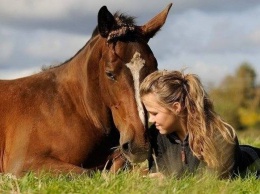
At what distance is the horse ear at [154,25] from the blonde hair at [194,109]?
97 cm

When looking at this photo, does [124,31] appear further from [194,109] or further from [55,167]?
[55,167]

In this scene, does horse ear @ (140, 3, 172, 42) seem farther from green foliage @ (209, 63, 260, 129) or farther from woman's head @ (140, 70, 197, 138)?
green foliage @ (209, 63, 260, 129)

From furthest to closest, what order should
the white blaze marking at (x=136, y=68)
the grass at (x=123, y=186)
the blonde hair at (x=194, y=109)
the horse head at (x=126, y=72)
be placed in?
the white blaze marking at (x=136, y=68)
the horse head at (x=126, y=72)
the blonde hair at (x=194, y=109)
the grass at (x=123, y=186)

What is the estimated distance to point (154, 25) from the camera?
24.8 ft

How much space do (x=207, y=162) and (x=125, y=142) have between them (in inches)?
33.4

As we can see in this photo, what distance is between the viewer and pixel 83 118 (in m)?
7.55

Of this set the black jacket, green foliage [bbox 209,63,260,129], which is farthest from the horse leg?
green foliage [bbox 209,63,260,129]

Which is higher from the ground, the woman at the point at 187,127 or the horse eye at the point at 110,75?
the horse eye at the point at 110,75

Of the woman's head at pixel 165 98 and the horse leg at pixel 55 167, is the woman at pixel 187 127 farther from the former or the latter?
the horse leg at pixel 55 167

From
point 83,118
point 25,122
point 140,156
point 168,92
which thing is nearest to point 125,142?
point 140,156

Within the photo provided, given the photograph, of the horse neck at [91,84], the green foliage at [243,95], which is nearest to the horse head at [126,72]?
the horse neck at [91,84]

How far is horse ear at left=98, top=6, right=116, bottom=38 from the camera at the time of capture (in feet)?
23.6

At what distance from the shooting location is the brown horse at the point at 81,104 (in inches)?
274

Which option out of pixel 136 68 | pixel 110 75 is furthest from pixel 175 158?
pixel 110 75
